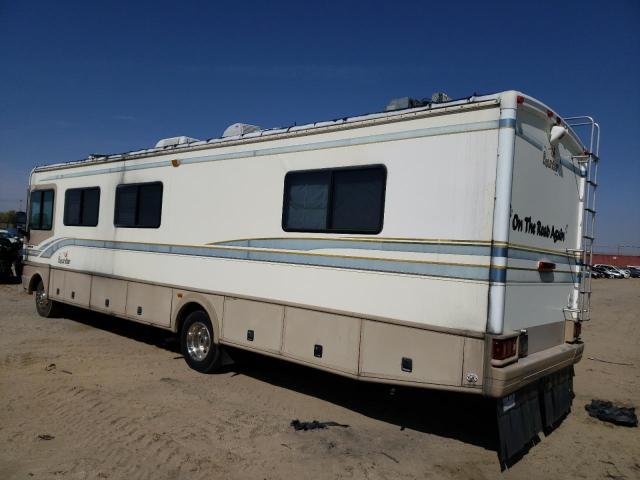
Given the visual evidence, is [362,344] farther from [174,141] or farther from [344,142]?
[174,141]

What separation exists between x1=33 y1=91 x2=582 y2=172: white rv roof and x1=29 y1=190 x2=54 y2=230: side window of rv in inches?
53.0

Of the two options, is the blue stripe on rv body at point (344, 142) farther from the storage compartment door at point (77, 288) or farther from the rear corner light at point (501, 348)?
the storage compartment door at point (77, 288)

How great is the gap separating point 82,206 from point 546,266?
777 cm

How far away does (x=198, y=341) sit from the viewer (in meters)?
7.18

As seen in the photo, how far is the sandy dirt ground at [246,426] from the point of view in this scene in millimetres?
4363

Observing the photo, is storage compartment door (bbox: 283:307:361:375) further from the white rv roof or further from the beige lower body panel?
the white rv roof

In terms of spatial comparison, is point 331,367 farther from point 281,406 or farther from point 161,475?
point 161,475

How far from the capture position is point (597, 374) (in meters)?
8.27

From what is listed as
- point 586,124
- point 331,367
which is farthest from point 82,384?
point 586,124

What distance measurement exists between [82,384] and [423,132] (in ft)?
15.9

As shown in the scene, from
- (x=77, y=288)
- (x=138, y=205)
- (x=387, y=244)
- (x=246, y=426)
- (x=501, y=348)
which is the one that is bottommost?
(x=246, y=426)

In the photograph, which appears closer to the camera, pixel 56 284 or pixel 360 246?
pixel 360 246

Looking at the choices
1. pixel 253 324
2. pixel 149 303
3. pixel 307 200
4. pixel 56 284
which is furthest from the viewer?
pixel 56 284

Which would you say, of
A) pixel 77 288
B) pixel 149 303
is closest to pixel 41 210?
pixel 77 288
